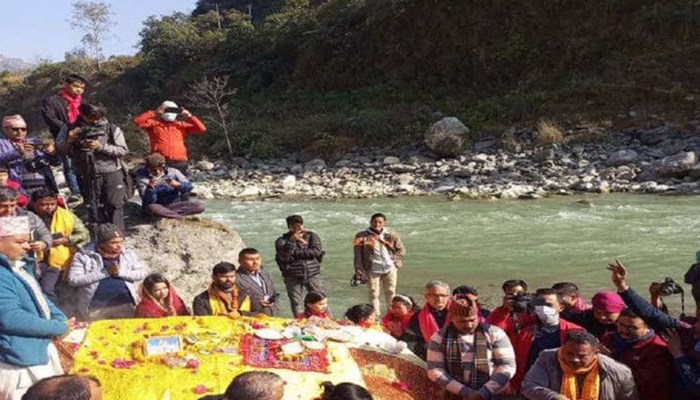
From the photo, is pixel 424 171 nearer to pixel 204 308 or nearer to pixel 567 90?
pixel 567 90

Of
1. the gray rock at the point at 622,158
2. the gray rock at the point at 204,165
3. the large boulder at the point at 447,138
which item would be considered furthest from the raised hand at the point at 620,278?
the gray rock at the point at 204,165

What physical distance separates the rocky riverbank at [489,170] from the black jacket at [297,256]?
1189 cm

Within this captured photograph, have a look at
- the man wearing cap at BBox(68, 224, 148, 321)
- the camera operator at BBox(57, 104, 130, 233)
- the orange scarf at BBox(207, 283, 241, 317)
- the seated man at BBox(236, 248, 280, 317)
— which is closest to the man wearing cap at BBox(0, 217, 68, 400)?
the man wearing cap at BBox(68, 224, 148, 321)

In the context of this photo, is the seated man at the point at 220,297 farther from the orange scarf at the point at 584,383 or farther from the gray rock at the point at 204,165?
the gray rock at the point at 204,165

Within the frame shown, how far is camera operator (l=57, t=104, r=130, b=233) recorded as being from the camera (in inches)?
277

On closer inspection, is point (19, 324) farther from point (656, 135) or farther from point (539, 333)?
point (656, 135)

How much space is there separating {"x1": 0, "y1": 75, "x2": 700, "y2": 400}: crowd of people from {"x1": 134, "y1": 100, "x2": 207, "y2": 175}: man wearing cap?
0.05ft

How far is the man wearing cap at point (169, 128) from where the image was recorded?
8133 mm

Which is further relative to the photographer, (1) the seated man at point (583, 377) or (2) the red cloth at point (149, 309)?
(2) the red cloth at point (149, 309)

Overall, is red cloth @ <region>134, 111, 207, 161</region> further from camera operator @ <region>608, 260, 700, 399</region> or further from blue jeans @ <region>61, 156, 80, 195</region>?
camera operator @ <region>608, 260, 700, 399</region>

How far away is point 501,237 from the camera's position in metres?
14.3

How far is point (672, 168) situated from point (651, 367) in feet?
52.0

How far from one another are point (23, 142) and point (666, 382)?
21.0 feet

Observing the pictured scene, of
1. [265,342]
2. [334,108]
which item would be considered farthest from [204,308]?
[334,108]
